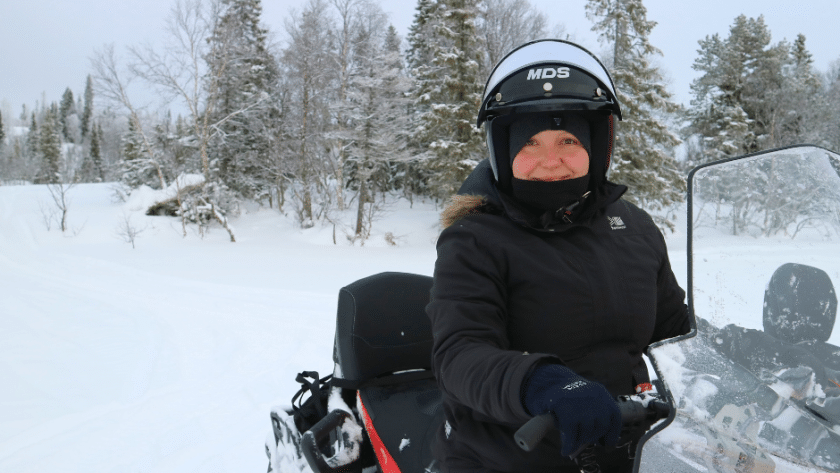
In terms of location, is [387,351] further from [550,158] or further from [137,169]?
[137,169]

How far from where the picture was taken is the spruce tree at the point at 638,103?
13.8 m

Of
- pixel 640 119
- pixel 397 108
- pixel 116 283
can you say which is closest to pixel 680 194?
pixel 640 119

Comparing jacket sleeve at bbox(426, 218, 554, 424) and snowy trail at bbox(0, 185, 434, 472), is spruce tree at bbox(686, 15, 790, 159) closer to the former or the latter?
snowy trail at bbox(0, 185, 434, 472)

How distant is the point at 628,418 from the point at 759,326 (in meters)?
0.38

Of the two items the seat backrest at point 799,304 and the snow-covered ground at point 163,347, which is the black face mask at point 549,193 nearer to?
the snow-covered ground at point 163,347

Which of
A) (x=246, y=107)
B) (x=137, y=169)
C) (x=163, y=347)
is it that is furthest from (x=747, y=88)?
(x=137, y=169)

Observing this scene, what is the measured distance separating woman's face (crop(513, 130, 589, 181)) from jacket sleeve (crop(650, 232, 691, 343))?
40 cm

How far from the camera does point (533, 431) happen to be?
81cm

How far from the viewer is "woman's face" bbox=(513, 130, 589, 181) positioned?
1420mm

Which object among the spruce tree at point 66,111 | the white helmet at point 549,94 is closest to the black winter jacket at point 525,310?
the white helmet at point 549,94

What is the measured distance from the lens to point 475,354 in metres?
1.12

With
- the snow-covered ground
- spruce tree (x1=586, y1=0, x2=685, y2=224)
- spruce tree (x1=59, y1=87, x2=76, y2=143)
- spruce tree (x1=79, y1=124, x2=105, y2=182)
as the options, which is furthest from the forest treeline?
spruce tree (x1=59, y1=87, x2=76, y2=143)

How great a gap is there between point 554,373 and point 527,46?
1.04 meters

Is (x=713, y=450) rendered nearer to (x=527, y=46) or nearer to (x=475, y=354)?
(x=475, y=354)
